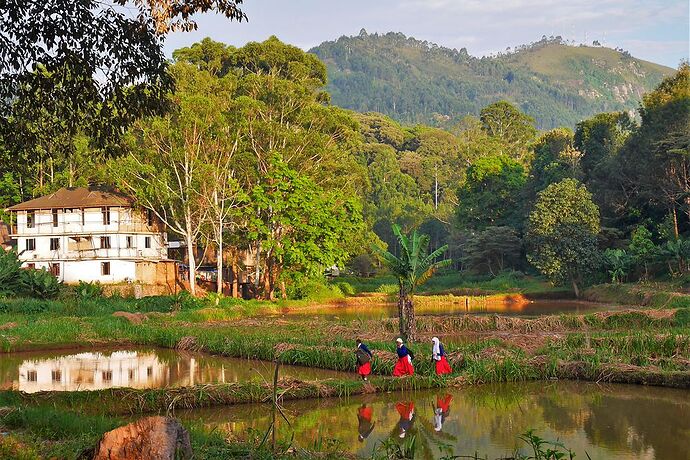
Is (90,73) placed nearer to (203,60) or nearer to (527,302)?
(527,302)

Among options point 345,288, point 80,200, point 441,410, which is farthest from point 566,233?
point 441,410

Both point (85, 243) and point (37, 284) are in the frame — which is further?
point (85, 243)

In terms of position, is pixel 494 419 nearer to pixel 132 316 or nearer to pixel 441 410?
pixel 441 410

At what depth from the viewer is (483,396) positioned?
18.3 m

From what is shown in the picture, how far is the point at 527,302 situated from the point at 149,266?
1008 inches

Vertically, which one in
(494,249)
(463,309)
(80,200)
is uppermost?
(80,200)

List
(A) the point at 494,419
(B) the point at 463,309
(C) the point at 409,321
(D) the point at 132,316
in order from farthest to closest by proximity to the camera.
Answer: (B) the point at 463,309, (D) the point at 132,316, (C) the point at 409,321, (A) the point at 494,419

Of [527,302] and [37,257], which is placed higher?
[37,257]

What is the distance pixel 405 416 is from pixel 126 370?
34.1 ft

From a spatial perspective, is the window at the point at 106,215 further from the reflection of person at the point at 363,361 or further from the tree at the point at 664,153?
the reflection of person at the point at 363,361

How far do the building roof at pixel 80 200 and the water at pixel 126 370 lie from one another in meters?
25.2

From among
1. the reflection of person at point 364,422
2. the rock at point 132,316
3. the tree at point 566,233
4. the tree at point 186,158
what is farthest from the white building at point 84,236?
the reflection of person at point 364,422

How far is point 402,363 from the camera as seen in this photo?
19938mm

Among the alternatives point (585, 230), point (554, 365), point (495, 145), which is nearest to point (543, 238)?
point (585, 230)
